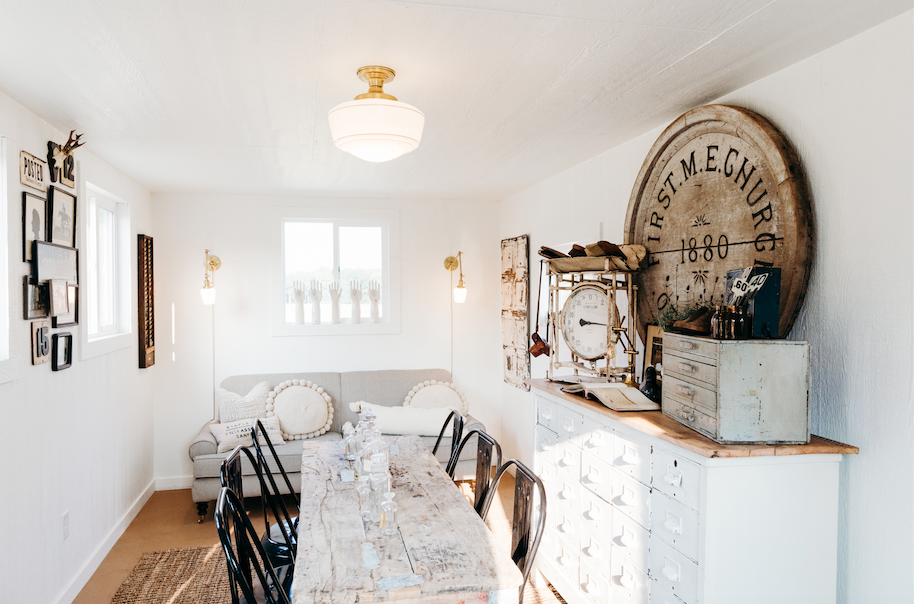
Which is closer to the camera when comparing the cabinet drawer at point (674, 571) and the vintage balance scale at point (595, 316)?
the cabinet drawer at point (674, 571)

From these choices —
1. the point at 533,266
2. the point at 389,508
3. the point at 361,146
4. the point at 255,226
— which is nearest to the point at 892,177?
the point at 361,146

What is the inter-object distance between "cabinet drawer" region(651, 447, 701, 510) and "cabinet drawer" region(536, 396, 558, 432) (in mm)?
846

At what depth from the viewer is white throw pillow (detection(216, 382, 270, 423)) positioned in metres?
4.52

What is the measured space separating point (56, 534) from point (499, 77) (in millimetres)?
2908

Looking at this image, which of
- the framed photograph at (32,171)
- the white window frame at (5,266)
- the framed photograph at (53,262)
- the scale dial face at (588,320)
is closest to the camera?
the white window frame at (5,266)

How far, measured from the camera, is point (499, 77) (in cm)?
222

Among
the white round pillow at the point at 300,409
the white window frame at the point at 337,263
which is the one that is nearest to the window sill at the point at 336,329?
the white window frame at the point at 337,263

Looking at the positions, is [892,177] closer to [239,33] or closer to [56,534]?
[239,33]

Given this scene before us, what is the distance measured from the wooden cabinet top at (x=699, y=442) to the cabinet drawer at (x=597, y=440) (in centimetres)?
11

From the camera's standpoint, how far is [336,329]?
201 inches

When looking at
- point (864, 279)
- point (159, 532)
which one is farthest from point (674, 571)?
point (159, 532)

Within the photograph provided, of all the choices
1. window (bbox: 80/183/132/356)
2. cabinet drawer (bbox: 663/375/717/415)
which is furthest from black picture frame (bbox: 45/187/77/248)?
cabinet drawer (bbox: 663/375/717/415)

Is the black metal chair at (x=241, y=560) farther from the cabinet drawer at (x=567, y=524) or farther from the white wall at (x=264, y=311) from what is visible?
the white wall at (x=264, y=311)

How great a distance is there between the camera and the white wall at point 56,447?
8.02ft
